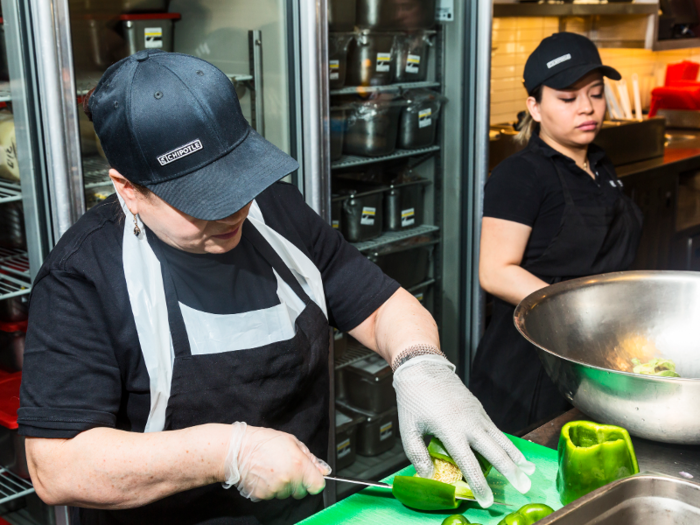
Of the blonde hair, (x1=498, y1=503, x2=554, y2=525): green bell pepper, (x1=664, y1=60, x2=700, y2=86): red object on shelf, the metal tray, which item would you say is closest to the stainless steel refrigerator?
the blonde hair

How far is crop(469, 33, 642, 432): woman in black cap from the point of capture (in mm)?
2088

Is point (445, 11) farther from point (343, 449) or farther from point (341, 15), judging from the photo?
point (343, 449)

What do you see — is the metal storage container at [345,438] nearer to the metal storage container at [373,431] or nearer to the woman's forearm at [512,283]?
the metal storage container at [373,431]

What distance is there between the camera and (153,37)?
242 centimetres

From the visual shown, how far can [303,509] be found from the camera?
1.49 m

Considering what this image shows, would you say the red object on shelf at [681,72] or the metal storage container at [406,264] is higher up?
the red object on shelf at [681,72]

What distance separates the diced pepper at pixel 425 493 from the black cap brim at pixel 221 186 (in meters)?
0.52

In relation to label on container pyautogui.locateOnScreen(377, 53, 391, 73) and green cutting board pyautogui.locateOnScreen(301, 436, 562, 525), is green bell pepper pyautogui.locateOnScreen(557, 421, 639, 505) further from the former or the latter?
label on container pyautogui.locateOnScreen(377, 53, 391, 73)

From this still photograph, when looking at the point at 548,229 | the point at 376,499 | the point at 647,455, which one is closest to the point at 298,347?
the point at 376,499

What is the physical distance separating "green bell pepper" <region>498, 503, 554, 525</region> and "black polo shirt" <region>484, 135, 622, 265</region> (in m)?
1.11

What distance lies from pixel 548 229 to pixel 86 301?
4.57ft

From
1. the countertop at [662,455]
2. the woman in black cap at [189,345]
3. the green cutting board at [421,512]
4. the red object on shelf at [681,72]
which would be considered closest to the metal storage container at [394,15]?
the woman in black cap at [189,345]

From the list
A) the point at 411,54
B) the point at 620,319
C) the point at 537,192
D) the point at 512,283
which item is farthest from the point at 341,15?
the point at 620,319

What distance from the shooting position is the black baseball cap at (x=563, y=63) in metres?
2.10
